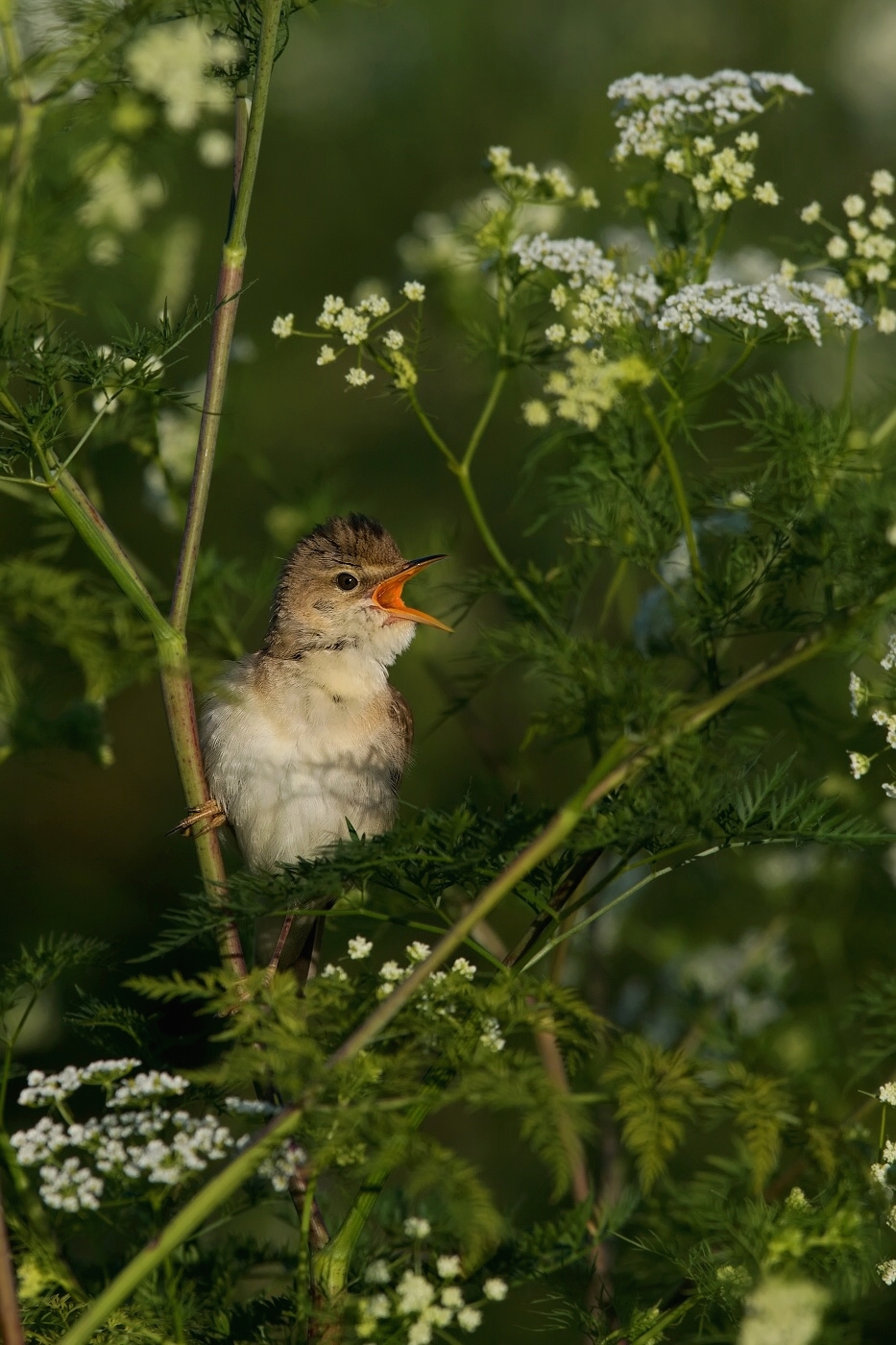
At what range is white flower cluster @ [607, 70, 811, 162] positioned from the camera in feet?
9.77

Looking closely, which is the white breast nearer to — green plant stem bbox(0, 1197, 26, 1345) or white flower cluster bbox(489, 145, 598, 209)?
white flower cluster bbox(489, 145, 598, 209)

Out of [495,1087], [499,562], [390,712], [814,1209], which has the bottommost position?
[814,1209]

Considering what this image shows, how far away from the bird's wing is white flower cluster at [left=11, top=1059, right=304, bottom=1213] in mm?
2165

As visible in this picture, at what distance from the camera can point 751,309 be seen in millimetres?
2666

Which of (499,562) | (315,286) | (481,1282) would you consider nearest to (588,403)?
(499,562)

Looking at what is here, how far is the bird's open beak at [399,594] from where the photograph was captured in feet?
13.5

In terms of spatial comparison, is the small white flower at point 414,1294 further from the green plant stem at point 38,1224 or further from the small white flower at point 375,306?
the small white flower at point 375,306

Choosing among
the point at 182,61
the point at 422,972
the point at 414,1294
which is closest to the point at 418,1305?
the point at 414,1294

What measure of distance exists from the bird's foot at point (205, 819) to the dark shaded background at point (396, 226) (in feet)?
3.63

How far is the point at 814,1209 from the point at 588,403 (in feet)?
4.72

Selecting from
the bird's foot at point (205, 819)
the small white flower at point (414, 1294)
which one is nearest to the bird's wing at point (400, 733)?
the bird's foot at point (205, 819)

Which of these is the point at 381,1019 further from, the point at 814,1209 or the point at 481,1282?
the point at 814,1209

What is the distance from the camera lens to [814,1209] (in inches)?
89.5

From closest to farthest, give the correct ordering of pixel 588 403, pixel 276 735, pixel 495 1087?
pixel 495 1087, pixel 588 403, pixel 276 735
